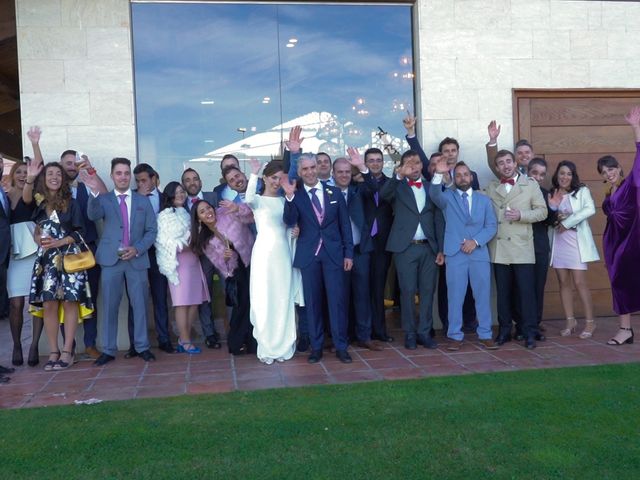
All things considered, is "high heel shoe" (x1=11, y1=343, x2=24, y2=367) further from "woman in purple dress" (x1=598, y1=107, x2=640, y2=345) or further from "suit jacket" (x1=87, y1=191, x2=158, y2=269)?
"woman in purple dress" (x1=598, y1=107, x2=640, y2=345)

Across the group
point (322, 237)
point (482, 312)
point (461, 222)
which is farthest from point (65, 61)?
point (482, 312)

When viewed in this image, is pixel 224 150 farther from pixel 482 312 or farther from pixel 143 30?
pixel 482 312

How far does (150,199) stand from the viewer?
6340 millimetres

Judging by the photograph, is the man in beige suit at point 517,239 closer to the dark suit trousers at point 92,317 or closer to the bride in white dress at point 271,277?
the bride in white dress at point 271,277

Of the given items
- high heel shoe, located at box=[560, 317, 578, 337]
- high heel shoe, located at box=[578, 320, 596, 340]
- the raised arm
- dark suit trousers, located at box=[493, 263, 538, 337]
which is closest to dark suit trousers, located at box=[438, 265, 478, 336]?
dark suit trousers, located at box=[493, 263, 538, 337]

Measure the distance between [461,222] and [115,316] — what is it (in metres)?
3.50

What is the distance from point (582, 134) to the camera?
7.56 m

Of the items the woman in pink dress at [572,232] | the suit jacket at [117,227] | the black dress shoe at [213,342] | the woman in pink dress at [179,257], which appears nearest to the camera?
the suit jacket at [117,227]

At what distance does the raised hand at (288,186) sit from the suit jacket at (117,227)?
4.75 ft

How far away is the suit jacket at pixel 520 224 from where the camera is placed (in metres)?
6.04

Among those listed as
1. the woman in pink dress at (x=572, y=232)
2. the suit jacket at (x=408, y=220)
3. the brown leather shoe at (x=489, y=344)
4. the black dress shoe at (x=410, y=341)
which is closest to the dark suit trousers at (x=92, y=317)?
the suit jacket at (x=408, y=220)

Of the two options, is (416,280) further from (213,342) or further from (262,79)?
(262,79)

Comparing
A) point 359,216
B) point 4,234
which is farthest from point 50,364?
point 359,216

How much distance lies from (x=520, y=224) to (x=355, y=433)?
10.3ft
